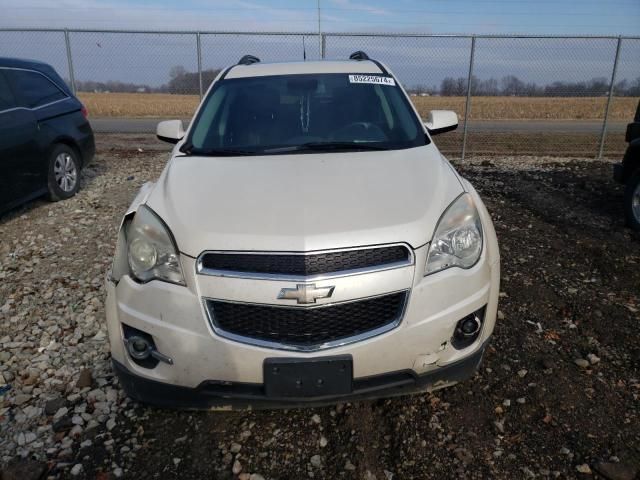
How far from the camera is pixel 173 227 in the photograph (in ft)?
7.58

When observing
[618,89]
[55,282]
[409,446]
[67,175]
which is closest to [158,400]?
[409,446]

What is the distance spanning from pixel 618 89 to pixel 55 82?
10.7 metres

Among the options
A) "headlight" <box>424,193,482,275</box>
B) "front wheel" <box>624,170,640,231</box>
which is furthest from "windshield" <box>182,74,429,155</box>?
"front wheel" <box>624,170,640,231</box>

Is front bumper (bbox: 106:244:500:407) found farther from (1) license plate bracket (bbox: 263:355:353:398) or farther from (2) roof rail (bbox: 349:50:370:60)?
(2) roof rail (bbox: 349:50:370:60)

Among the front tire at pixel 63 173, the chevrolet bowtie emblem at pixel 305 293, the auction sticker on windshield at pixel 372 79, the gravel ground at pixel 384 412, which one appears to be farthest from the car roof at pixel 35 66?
the chevrolet bowtie emblem at pixel 305 293

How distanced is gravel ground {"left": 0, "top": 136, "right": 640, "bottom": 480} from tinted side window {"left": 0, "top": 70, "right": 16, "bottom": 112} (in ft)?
7.46

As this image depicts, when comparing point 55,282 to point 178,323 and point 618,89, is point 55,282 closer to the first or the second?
point 178,323

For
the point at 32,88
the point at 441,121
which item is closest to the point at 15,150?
the point at 32,88

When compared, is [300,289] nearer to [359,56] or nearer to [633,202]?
[359,56]

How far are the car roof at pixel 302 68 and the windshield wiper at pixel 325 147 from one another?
0.87 m

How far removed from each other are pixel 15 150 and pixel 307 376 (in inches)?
199

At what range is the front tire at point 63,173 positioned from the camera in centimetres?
638

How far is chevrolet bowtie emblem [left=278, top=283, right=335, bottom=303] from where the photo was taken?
6.77 ft

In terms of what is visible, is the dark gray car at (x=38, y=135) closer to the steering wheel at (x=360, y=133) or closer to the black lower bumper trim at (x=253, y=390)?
the steering wheel at (x=360, y=133)
